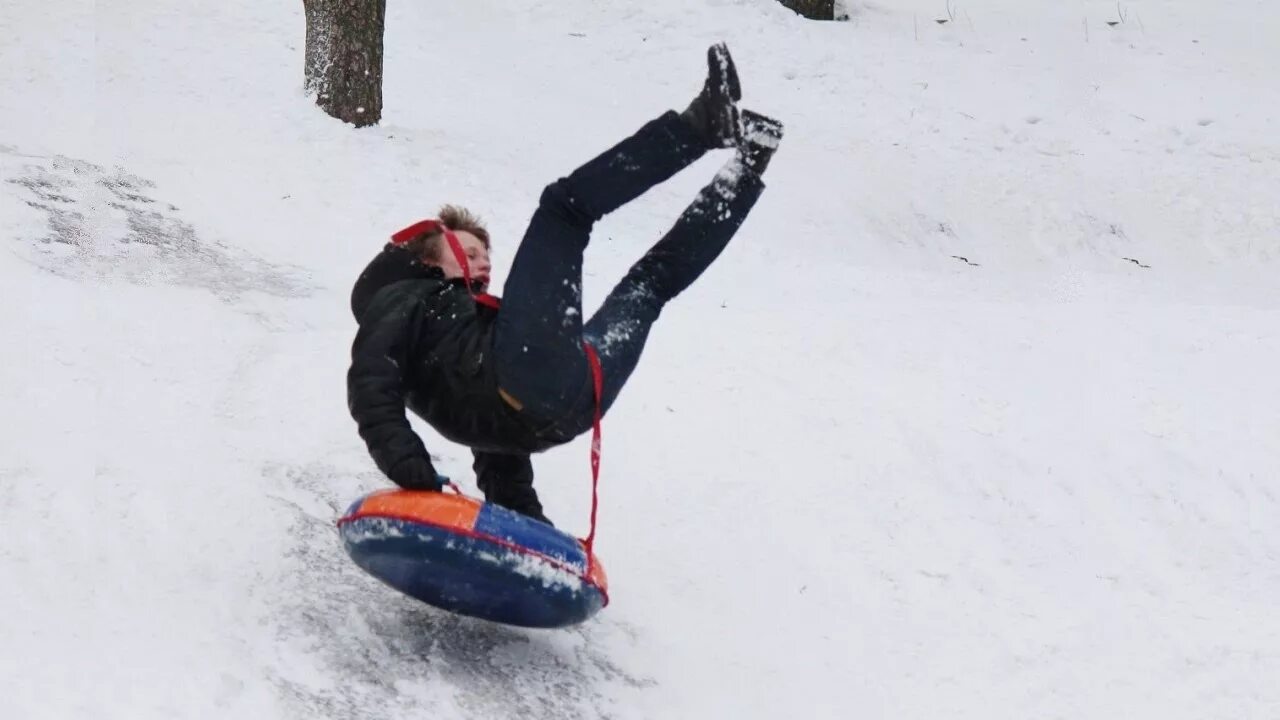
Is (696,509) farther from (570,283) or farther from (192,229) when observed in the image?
(192,229)

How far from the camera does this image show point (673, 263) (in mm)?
3998

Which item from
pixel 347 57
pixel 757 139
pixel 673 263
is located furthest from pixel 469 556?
pixel 347 57

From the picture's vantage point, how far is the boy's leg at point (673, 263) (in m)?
3.84

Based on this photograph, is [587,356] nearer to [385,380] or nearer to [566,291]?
[566,291]

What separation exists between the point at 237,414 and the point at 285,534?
99 cm

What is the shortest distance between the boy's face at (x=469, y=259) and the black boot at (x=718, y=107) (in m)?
0.89

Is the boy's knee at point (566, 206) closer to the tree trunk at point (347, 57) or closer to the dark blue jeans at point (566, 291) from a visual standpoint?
the dark blue jeans at point (566, 291)

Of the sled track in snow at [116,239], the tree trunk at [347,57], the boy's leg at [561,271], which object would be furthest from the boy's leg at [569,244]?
the tree trunk at [347,57]

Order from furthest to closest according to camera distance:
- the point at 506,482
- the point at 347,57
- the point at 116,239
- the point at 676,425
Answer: the point at 347,57
the point at 116,239
the point at 676,425
the point at 506,482

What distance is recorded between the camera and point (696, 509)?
514cm

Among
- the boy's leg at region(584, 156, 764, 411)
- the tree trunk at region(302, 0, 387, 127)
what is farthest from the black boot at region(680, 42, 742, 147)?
the tree trunk at region(302, 0, 387, 127)

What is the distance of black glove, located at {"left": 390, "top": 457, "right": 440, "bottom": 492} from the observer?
3396 millimetres

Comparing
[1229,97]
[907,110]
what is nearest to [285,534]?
[907,110]

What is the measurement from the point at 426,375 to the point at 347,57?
22.3 feet
